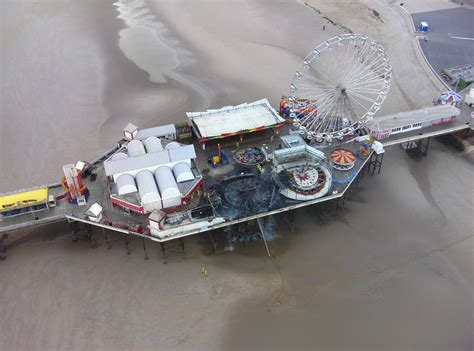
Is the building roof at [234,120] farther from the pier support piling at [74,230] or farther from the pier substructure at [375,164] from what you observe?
the pier support piling at [74,230]

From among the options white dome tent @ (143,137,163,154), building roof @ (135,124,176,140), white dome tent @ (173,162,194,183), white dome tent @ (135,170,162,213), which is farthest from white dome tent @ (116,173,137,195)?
building roof @ (135,124,176,140)

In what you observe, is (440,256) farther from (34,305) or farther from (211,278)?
(34,305)

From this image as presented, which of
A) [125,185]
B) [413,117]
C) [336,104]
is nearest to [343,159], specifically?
[336,104]

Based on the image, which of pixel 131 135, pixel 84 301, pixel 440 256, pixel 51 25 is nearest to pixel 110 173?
pixel 131 135

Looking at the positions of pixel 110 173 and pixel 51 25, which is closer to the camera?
pixel 110 173

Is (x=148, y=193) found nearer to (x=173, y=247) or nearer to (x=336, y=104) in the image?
(x=173, y=247)
